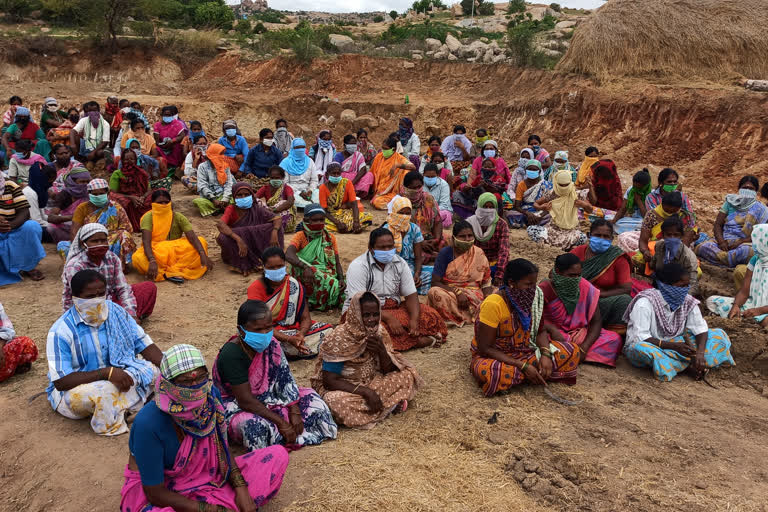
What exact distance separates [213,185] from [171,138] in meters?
2.81

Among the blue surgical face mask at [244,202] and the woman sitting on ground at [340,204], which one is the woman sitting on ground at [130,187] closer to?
the blue surgical face mask at [244,202]

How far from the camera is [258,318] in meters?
3.86

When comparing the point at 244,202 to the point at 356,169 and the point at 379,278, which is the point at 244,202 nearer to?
the point at 379,278

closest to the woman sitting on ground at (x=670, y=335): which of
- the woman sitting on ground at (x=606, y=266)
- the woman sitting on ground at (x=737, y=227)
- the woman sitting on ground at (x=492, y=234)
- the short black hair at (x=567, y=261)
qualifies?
the woman sitting on ground at (x=606, y=266)

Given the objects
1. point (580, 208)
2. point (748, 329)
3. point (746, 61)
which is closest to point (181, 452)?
point (748, 329)

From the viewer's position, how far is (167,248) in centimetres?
787

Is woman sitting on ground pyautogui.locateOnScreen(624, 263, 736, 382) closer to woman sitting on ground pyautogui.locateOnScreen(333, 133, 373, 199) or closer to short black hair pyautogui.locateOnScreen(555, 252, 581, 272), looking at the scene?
short black hair pyautogui.locateOnScreen(555, 252, 581, 272)

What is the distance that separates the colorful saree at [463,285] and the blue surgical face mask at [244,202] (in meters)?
2.77

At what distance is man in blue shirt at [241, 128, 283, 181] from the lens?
1073cm

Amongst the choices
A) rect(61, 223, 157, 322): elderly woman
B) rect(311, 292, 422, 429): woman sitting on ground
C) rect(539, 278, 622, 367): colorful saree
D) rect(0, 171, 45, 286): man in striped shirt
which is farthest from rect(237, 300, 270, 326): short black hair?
rect(0, 171, 45, 286): man in striped shirt

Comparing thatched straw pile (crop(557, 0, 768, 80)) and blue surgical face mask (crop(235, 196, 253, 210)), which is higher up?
thatched straw pile (crop(557, 0, 768, 80))

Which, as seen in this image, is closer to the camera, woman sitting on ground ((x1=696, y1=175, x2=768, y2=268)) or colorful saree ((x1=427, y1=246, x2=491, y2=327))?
colorful saree ((x1=427, y1=246, x2=491, y2=327))

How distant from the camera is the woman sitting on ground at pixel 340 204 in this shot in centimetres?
986

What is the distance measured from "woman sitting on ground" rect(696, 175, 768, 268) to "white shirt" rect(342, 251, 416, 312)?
4.75 meters
